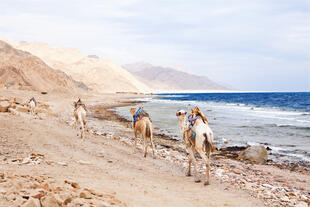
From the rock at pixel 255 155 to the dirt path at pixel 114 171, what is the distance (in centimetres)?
496

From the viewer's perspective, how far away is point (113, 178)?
23.2 feet

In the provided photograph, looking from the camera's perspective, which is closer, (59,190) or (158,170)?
(59,190)

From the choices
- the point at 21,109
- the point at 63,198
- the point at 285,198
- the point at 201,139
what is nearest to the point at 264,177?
the point at 285,198

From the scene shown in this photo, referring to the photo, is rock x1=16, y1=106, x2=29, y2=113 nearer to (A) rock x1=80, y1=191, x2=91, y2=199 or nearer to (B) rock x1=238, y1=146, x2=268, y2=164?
(B) rock x1=238, y1=146, x2=268, y2=164

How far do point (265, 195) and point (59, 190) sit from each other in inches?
221

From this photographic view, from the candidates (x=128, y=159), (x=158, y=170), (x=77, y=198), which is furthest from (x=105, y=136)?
(x=77, y=198)

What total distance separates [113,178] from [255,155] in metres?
8.75

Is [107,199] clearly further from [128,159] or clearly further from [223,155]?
[223,155]

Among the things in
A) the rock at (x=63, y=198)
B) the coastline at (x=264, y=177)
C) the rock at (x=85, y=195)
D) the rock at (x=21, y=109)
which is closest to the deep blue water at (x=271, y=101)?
the coastline at (x=264, y=177)

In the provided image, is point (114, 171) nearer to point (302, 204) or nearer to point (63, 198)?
point (63, 198)

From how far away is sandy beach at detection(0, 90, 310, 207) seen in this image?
16.1ft

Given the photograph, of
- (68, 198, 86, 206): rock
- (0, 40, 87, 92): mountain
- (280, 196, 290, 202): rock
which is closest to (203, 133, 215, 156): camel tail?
(280, 196, 290, 202): rock

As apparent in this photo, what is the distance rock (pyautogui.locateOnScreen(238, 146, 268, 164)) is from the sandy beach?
2.73ft

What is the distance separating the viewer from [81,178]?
Answer: 21.2ft
